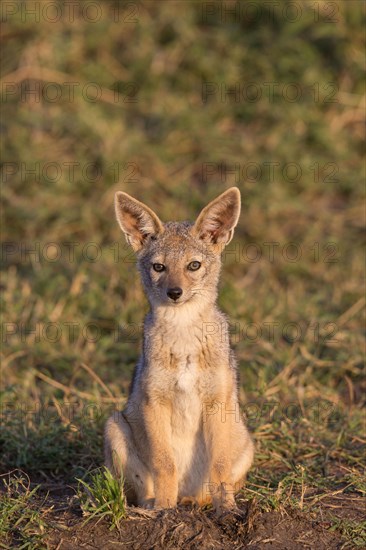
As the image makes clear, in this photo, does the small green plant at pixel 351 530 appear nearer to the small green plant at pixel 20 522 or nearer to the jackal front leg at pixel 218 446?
the jackal front leg at pixel 218 446

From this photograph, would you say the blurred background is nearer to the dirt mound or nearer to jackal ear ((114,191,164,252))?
the dirt mound

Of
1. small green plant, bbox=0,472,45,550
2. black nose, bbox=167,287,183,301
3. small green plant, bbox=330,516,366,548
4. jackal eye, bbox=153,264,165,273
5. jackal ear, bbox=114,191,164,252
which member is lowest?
small green plant, bbox=330,516,366,548

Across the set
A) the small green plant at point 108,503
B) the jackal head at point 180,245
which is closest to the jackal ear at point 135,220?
the jackal head at point 180,245

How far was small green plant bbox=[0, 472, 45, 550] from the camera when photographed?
527 centimetres

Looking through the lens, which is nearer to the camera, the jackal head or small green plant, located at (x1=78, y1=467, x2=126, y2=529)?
small green plant, located at (x1=78, y1=467, x2=126, y2=529)

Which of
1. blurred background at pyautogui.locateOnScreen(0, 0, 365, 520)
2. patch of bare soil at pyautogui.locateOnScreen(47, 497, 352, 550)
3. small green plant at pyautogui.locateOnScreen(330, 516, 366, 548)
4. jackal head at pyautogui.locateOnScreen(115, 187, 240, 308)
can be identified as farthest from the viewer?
blurred background at pyautogui.locateOnScreen(0, 0, 365, 520)

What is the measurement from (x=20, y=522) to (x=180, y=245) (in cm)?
214

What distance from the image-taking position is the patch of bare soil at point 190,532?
527 cm

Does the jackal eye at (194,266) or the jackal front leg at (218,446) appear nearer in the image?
the jackal front leg at (218,446)

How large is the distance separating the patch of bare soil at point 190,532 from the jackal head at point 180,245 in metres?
1.43

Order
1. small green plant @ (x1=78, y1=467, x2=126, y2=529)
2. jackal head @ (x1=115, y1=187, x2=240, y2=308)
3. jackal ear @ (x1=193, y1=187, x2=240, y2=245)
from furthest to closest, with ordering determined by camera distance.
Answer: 1. jackal ear @ (x1=193, y1=187, x2=240, y2=245)
2. jackal head @ (x1=115, y1=187, x2=240, y2=308)
3. small green plant @ (x1=78, y1=467, x2=126, y2=529)

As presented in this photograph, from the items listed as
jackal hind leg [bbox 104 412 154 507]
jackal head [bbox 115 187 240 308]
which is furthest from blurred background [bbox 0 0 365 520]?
jackal head [bbox 115 187 240 308]

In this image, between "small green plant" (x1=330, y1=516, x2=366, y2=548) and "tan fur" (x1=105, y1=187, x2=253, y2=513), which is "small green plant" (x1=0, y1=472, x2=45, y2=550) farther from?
"small green plant" (x1=330, y1=516, x2=366, y2=548)

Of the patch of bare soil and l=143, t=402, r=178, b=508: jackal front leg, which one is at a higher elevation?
l=143, t=402, r=178, b=508: jackal front leg
